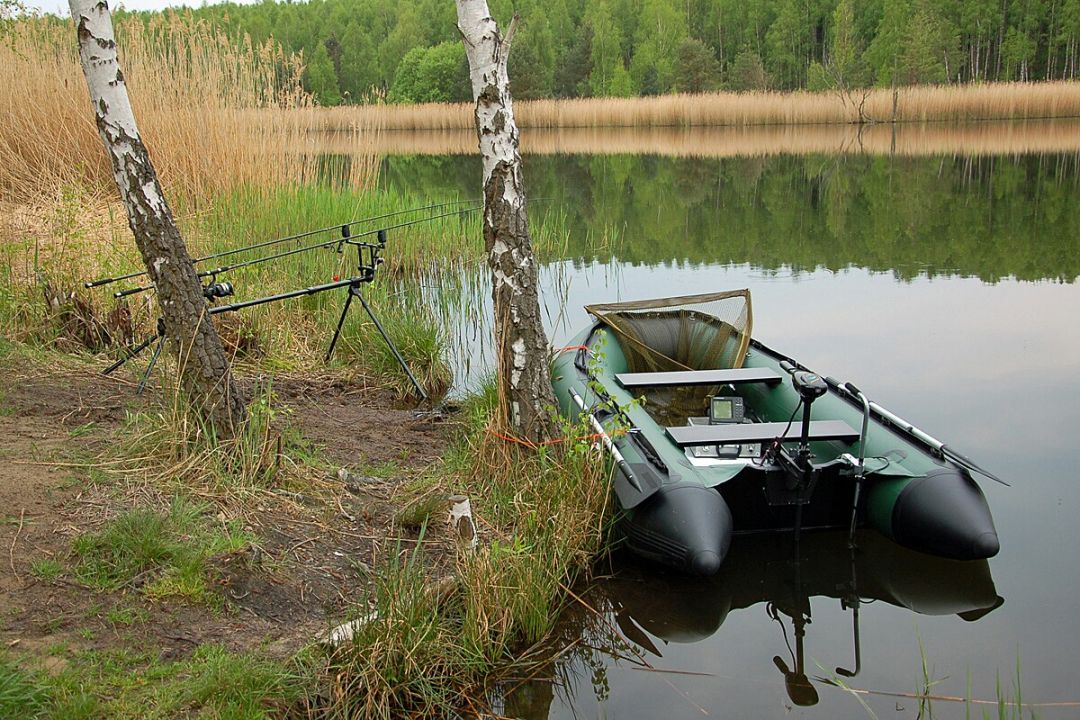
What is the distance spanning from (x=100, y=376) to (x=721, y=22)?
61366 millimetres

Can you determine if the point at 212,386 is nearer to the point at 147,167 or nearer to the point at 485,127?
the point at 147,167

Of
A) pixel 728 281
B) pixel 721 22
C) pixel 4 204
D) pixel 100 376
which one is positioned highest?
pixel 721 22

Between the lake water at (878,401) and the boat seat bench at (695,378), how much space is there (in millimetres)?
1051

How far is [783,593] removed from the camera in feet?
14.6

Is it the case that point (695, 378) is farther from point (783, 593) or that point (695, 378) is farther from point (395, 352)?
point (395, 352)

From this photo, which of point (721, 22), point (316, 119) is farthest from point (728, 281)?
point (721, 22)

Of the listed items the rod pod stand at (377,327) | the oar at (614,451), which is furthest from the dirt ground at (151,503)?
the oar at (614,451)

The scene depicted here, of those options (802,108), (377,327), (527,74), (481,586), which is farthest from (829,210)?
(527,74)

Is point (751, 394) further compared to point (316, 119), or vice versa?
point (316, 119)

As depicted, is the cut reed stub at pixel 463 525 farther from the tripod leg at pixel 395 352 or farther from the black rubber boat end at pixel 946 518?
the tripod leg at pixel 395 352

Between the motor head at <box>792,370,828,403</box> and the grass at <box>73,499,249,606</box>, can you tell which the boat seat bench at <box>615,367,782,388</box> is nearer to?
the motor head at <box>792,370,828,403</box>

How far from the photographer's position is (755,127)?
107 feet

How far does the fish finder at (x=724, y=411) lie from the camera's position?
5.55 meters

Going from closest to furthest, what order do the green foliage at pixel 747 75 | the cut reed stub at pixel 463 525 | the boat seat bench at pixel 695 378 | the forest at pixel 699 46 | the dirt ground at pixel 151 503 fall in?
the dirt ground at pixel 151 503
the cut reed stub at pixel 463 525
the boat seat bench at pixel 695 378
the forest at pixel 699 46
the green foliage at pixel 747 75
